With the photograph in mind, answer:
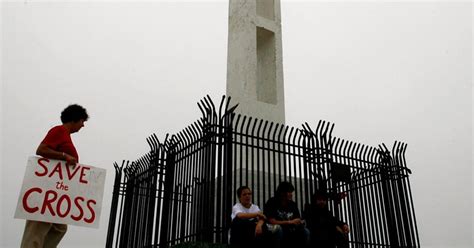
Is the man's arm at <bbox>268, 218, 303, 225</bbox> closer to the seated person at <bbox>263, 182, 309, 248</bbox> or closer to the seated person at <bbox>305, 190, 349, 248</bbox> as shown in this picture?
the seated person at <bbox>263, 182, 309, 248</bbox>

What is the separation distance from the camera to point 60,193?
472 centimetres

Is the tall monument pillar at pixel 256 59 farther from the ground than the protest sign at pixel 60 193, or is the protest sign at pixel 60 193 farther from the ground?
the tall monument pillar at pixel 256 59

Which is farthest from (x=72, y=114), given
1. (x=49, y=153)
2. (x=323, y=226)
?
(x=323, y=226)

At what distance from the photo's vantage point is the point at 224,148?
6.59 metres

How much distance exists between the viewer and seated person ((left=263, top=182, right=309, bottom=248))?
251 inches

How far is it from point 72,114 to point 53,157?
591 mm

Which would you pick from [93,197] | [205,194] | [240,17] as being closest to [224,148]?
[205,194]

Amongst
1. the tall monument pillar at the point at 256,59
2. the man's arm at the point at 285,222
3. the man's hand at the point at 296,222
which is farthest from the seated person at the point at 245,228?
the tall monument pillar at the point at 256,59

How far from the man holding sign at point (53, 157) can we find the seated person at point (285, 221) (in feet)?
9.75

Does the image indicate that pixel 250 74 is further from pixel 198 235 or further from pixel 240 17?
pixel 198 235

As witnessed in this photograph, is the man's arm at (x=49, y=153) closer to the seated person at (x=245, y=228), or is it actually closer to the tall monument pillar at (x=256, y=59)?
the seated person at (x=245, y=228)

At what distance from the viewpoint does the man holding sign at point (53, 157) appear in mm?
4500

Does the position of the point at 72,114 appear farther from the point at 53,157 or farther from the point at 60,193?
the point at 60,193

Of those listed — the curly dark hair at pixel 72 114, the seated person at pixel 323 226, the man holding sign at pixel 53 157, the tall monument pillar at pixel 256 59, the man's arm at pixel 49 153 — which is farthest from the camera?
the tall monument pillar at pixel 256 59
